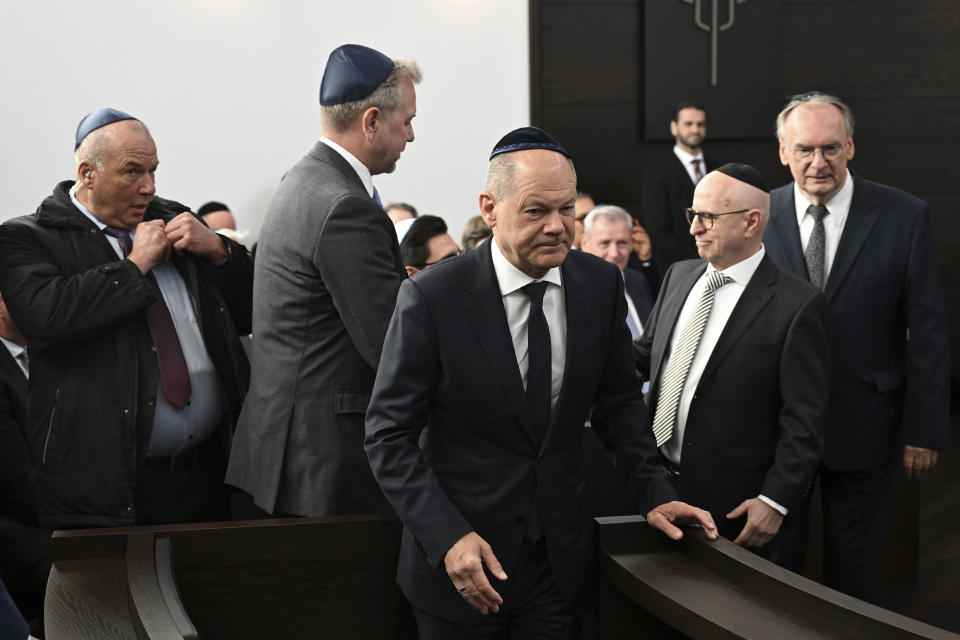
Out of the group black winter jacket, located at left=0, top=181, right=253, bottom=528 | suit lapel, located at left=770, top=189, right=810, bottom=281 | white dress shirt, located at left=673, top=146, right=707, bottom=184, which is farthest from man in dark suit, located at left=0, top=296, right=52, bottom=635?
white dress shirt, located at left=673, top=146, right=707, bottom=184

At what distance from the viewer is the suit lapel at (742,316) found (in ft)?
7.33

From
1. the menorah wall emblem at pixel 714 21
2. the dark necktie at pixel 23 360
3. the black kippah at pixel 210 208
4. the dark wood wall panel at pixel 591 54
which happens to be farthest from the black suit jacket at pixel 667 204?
the dark necktie at pixel 23 360

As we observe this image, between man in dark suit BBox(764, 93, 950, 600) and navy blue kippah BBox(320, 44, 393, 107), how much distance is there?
1.19 m

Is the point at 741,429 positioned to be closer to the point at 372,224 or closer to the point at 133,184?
the point at 372,224

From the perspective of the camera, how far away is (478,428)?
164cm

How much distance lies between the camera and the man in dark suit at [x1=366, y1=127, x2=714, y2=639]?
1.57 meters

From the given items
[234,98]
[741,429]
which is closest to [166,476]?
[741,429]

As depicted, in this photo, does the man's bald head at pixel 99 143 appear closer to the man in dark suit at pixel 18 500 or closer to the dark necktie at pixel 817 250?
the man in dark suit at pixel 18 500

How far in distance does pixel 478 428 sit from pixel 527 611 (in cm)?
32

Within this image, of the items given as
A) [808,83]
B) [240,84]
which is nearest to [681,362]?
[240,84]

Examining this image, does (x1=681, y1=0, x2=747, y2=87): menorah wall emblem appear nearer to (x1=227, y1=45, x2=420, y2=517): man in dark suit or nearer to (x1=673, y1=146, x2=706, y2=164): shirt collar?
(x1=673, y1=146, x2=706, y2=164): shirt collar

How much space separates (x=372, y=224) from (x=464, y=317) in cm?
50

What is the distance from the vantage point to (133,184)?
7.41 ft

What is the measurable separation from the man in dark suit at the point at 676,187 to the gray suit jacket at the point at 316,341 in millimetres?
3821
